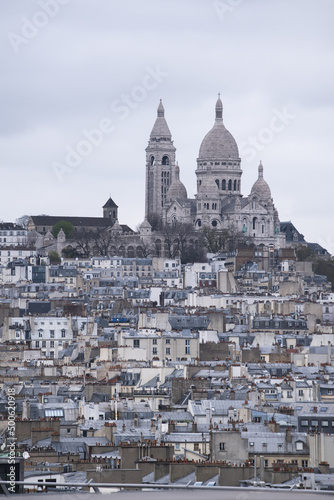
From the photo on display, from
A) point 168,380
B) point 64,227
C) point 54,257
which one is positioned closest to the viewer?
point 168,380

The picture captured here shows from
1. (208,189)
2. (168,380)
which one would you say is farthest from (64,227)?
(168,380)

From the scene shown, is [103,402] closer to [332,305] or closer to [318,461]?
[318,461]

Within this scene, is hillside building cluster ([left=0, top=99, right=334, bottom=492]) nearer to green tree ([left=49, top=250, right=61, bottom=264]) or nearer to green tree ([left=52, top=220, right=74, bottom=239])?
green tree ([left=49, top=250, right=61, bottom=264])

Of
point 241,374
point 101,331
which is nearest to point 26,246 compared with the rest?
point 101,331

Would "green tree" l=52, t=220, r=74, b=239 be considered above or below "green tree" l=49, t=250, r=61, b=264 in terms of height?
above

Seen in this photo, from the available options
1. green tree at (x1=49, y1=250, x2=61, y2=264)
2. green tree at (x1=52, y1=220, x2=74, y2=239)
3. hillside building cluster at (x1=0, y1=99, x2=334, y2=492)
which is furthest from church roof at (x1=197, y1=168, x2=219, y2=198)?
hillside building cluster at (x1=0, y1=99, x2=334, y2=492)

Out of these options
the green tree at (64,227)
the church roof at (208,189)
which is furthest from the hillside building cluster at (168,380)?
the church roof at (208,189)

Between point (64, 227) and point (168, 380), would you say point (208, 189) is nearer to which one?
point (64, 227)

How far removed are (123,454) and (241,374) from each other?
20675mm

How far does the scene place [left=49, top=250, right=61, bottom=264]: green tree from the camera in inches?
6119

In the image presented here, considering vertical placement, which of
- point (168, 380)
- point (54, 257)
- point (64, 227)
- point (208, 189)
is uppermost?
point (208, 189)

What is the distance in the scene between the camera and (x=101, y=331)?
73.7m

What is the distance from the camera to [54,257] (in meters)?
160

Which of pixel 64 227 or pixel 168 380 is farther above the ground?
pixel 64 227
